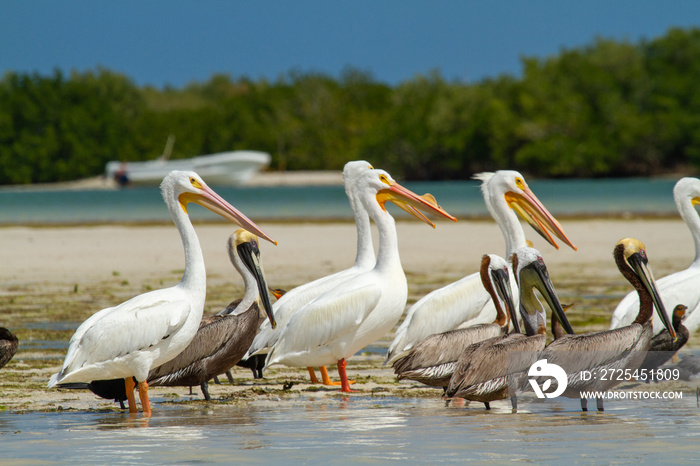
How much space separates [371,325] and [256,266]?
80 cm

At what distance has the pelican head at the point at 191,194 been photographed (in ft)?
19.1

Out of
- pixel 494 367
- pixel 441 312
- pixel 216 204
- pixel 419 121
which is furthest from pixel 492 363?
pixel 419 121

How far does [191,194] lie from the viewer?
589 centimetres

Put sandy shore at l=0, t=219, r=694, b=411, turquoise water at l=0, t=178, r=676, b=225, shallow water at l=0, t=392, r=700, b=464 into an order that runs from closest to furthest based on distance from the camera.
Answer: shallow water at l=0, t=392, r=700, b=464
sandy shore at l=0, t=219, r=694, b=411
turquoise water at l=0, t=178, r=676, b=225

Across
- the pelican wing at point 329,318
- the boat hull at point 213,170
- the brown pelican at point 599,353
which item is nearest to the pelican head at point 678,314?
the brown pelican at point 599,353

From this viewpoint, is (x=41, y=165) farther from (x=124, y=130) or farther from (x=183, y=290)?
(x=183, y=290)

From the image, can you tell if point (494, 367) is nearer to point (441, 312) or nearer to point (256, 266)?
point (441, 312)

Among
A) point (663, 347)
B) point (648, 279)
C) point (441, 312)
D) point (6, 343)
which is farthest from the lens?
point (441, 312)

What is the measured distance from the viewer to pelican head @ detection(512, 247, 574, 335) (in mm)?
5535

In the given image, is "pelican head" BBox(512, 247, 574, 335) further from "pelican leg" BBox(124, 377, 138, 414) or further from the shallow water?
"pelican leg" BBox(124, 377, 138, 414)

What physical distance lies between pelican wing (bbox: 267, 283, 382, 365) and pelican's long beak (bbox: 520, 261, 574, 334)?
3.25 feet

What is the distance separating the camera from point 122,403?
5.65 meters

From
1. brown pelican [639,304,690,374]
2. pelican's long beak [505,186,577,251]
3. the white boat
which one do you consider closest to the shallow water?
brown pelican [639,304,690,374]

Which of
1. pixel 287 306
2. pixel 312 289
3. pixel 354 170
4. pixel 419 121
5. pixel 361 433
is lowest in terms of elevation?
pixel 361 433
